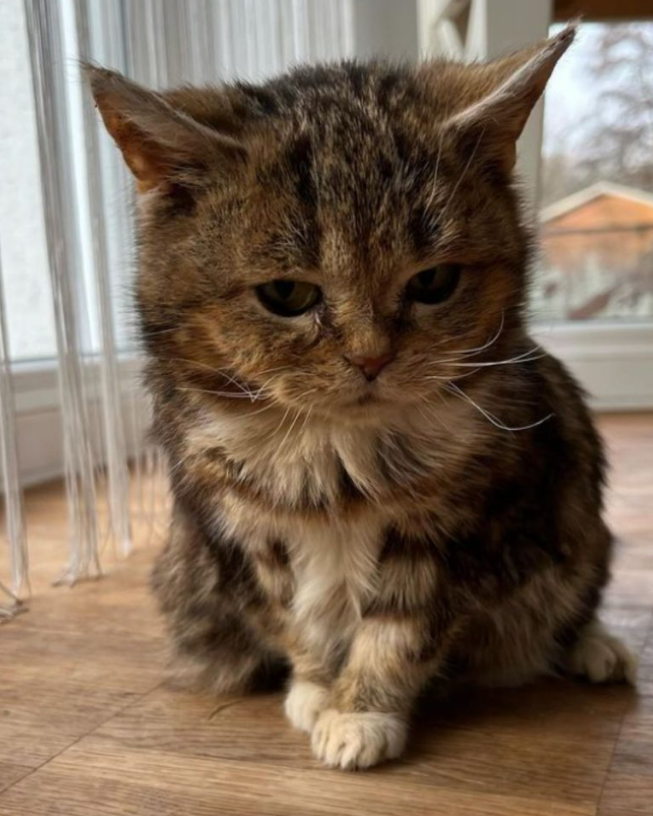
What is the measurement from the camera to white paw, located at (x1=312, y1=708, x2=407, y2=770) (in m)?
0.95

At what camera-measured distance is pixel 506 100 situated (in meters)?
0.92

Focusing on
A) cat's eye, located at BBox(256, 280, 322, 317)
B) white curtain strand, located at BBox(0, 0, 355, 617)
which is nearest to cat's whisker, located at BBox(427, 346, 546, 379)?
cat's eye, located at BBox(256, 280, 322, 317)

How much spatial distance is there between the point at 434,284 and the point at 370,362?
11 cm

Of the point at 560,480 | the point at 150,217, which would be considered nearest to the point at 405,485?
the point at 560,480

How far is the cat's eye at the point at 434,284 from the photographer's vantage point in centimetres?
92

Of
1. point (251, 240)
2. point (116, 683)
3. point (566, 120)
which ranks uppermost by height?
point (566, 120)

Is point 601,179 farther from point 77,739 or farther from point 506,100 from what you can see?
point 77,739

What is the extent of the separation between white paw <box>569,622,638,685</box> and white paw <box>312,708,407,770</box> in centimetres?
27

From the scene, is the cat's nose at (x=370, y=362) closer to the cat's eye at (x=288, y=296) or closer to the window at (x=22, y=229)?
the cat's eye at (x=288, y=296)

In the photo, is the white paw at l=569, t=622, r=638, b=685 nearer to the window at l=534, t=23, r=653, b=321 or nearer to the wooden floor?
the wooden floor

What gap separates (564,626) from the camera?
3.75 ft

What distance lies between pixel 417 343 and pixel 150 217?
311 millimetres

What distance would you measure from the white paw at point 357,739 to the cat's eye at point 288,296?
16.6 inches

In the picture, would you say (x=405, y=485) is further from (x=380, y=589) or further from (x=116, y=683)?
(x=116, y=683)
